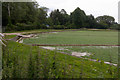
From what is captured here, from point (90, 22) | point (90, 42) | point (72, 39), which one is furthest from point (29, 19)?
point (90, 22)

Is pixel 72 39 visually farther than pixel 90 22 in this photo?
No

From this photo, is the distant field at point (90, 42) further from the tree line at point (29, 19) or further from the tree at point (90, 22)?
the tree at point (90, 22)

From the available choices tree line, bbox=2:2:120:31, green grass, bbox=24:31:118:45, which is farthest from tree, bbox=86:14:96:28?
green grass, bbox=24:31:118:45

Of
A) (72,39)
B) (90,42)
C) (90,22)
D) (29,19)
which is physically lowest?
(90,42)

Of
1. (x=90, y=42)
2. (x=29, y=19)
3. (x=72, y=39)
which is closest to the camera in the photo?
(x=90, y=42)

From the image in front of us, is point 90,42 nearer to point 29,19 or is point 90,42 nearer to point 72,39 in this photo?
point 72,39

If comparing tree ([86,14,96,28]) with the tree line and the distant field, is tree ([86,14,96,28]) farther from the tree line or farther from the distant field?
the distant field

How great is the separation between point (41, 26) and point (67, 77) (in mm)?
27533

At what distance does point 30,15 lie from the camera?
27531 millimetres

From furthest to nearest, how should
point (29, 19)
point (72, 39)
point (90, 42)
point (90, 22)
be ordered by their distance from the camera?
point (90, 22)
point (29, 19)
point (72, 39)
point (90, 42)

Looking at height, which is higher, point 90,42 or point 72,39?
point 72,39

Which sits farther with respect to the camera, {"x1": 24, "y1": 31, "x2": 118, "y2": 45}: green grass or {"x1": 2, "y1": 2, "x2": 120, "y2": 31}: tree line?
{"x1": 2, "y1": 2, "x2": 120, "y2": 31}: tree line

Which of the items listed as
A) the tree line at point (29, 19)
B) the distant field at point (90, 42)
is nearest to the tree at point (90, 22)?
the tree line at point (29, 19)

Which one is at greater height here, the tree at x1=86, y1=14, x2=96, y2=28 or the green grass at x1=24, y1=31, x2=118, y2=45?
the tree at x1=86, y1=14, x2=96, y2=28
